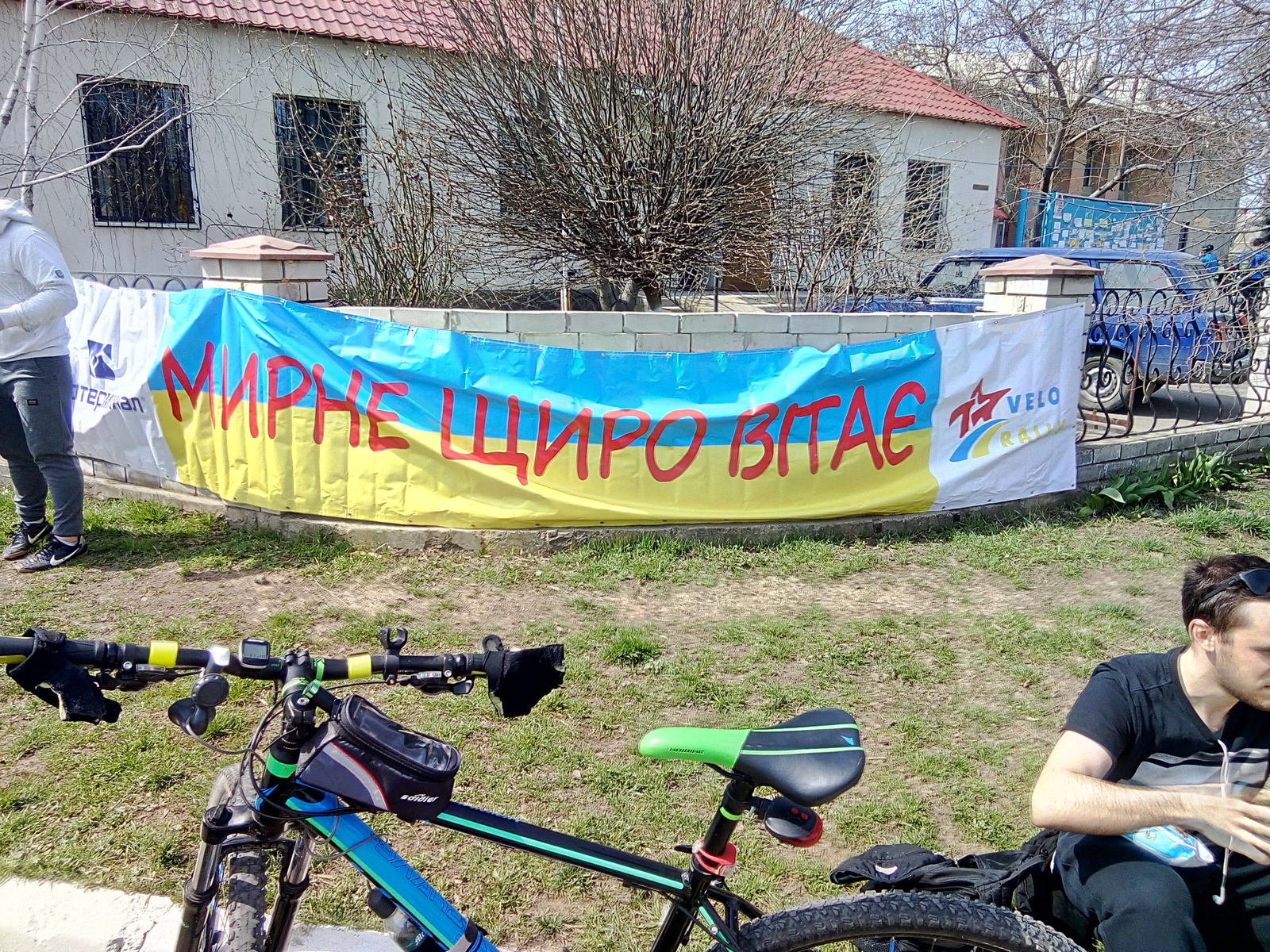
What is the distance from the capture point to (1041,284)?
6.83m

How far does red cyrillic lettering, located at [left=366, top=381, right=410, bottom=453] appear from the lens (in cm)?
561

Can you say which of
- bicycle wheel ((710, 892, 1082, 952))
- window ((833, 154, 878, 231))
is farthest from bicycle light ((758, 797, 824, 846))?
window ((833, 154, 878, 231))

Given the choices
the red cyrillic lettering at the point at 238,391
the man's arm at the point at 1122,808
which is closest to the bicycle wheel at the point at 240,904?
the man's arm at the point at 1122,808

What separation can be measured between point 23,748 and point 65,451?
225cm

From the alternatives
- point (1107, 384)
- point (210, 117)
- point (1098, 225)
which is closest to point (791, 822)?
point (1107, 384)

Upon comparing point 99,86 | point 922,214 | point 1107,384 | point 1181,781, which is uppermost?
point 99,86

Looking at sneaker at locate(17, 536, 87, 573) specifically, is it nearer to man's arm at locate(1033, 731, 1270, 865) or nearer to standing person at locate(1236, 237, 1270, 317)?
man's arm at locate(1033, 731, 1270, 865)

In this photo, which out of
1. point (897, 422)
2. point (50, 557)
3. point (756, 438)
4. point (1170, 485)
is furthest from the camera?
point (1170, 485)

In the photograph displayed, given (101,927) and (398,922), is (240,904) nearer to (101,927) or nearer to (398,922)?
(398,922)

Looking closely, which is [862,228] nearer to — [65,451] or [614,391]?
[614,391]

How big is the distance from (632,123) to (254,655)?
7.74m

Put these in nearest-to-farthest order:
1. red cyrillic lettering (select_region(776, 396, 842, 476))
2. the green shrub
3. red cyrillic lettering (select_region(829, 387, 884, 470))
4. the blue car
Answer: red cyrillic lettering (select_region(776, 396, 842, 476))
red cyrillic lettering (select_region(829, 387, 884, 470))
the green shrub
the blue car

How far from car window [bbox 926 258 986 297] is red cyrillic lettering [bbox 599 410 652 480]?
23.9 ft

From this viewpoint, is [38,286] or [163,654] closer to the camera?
[163,654]
